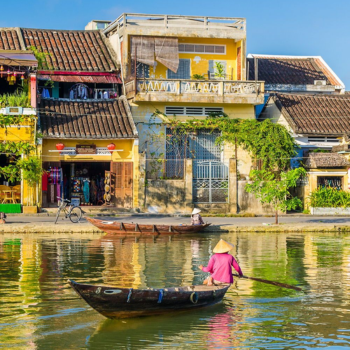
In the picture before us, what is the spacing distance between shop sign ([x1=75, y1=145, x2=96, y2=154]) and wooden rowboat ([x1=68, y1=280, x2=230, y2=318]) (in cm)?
1997

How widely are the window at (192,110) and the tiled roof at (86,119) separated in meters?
2.18

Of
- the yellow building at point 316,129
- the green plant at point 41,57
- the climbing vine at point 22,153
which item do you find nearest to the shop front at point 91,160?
the climbing vine at point 22,153

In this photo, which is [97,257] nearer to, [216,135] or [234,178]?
[234,178]

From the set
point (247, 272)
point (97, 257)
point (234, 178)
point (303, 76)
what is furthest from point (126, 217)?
point (303, 76)

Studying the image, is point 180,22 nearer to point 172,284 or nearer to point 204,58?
point 204,58

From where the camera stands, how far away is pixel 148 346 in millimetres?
11562

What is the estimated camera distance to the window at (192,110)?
35.3 m

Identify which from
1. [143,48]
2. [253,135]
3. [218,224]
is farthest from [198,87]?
[218,224]

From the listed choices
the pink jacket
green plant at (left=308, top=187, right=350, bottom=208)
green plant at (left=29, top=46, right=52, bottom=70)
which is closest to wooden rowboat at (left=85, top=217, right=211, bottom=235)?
green plant at (left=308, top=187, right=350, bottom=208)

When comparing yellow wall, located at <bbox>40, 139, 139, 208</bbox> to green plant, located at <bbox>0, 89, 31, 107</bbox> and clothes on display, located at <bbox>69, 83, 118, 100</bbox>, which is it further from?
clothes on display, located at <bbox>69, 83, 118, 100</bbox>

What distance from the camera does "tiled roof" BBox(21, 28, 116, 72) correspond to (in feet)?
117

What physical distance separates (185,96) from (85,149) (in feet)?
18.0

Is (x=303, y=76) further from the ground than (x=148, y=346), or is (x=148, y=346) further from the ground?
(x=303, y=76)

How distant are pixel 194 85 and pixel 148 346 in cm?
2421
